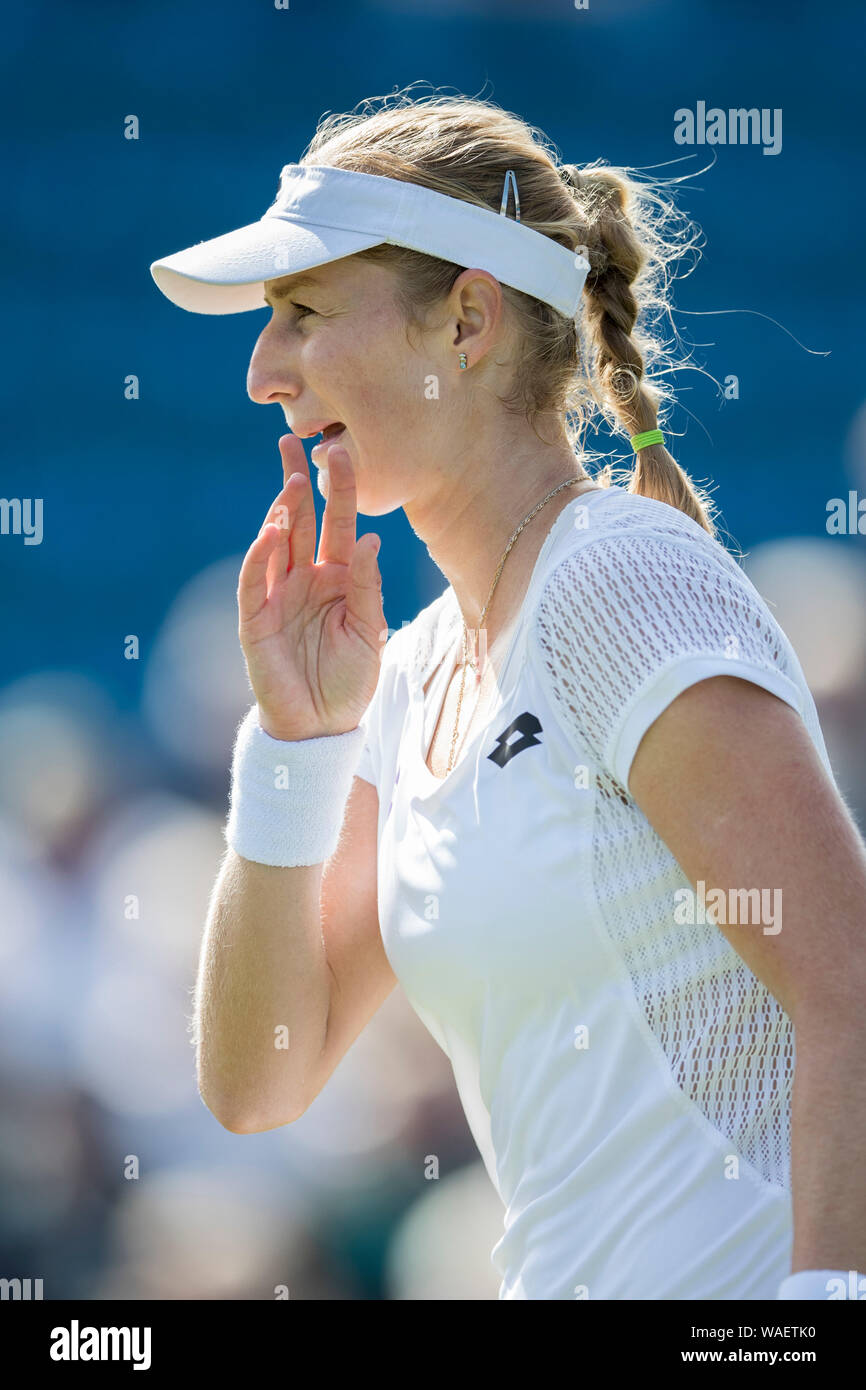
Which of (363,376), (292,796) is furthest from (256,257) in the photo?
(292,796)

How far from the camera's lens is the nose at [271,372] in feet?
4.57

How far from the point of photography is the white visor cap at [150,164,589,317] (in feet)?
4.46

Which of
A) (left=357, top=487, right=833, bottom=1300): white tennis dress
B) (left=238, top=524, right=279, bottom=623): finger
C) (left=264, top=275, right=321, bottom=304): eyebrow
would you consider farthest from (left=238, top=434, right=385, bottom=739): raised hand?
(left=357, top=487, right=833, bottom=1300): white tennis dress

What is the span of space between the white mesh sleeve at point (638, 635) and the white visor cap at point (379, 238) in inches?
16.0

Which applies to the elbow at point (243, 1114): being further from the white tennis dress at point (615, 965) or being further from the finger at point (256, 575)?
the finger at point (256, 575)

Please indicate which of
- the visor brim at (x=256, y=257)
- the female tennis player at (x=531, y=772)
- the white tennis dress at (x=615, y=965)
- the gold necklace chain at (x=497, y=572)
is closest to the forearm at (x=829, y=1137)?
the female tennis player at (x=531, y=772)

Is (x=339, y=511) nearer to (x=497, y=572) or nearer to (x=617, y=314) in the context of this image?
(x=497, y=572)

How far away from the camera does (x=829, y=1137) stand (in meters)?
0.90

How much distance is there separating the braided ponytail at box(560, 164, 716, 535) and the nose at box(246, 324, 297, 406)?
12.6 inches

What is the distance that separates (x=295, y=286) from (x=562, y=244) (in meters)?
0.28

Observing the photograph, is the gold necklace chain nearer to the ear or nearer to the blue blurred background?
the ear

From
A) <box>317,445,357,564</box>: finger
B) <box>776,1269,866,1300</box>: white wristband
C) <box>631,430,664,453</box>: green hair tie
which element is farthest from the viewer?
<box>631,430,664,453</box>: green hair tie

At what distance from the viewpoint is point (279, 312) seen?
4.70 ft

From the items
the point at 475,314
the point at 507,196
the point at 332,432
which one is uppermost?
the point at 507,196
